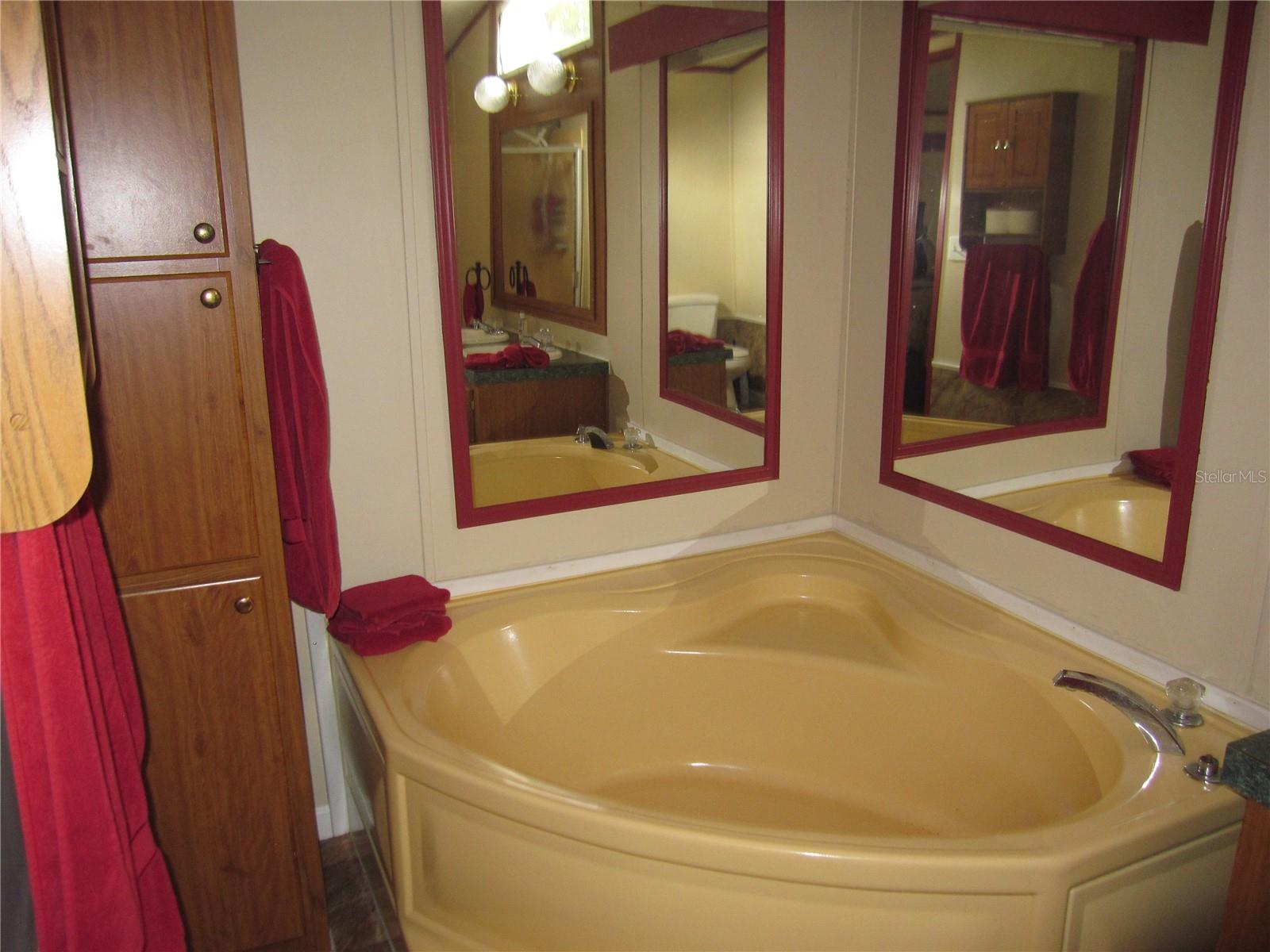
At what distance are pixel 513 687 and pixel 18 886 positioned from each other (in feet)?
3.41

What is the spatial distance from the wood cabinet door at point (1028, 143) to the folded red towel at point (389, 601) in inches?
60.2

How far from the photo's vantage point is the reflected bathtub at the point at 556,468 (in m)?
2.22

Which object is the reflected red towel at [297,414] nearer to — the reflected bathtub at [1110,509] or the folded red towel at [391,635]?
the folded red towel at [391,635]

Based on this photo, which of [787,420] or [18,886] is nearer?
[18,886]

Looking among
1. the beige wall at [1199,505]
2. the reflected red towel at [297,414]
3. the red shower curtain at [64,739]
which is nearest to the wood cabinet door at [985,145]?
the beige wall at [1199,505]

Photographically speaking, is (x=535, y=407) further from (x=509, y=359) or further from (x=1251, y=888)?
(x=1251, y=888)

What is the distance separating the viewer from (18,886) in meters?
1.26

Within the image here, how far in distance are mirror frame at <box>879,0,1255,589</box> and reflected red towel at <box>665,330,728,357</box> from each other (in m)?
0.49

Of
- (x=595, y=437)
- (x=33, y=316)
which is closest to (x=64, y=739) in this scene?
(x=33, y=316)

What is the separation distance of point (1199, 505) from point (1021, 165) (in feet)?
2.57

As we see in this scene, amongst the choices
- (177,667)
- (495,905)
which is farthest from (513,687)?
(177,667)

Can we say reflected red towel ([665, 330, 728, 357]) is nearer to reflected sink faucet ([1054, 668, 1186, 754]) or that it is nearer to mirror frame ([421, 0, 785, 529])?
mirror frame ([421, 0, 785, 529])

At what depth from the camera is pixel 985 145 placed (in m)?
2.04

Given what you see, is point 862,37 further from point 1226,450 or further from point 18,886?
point 18,886
